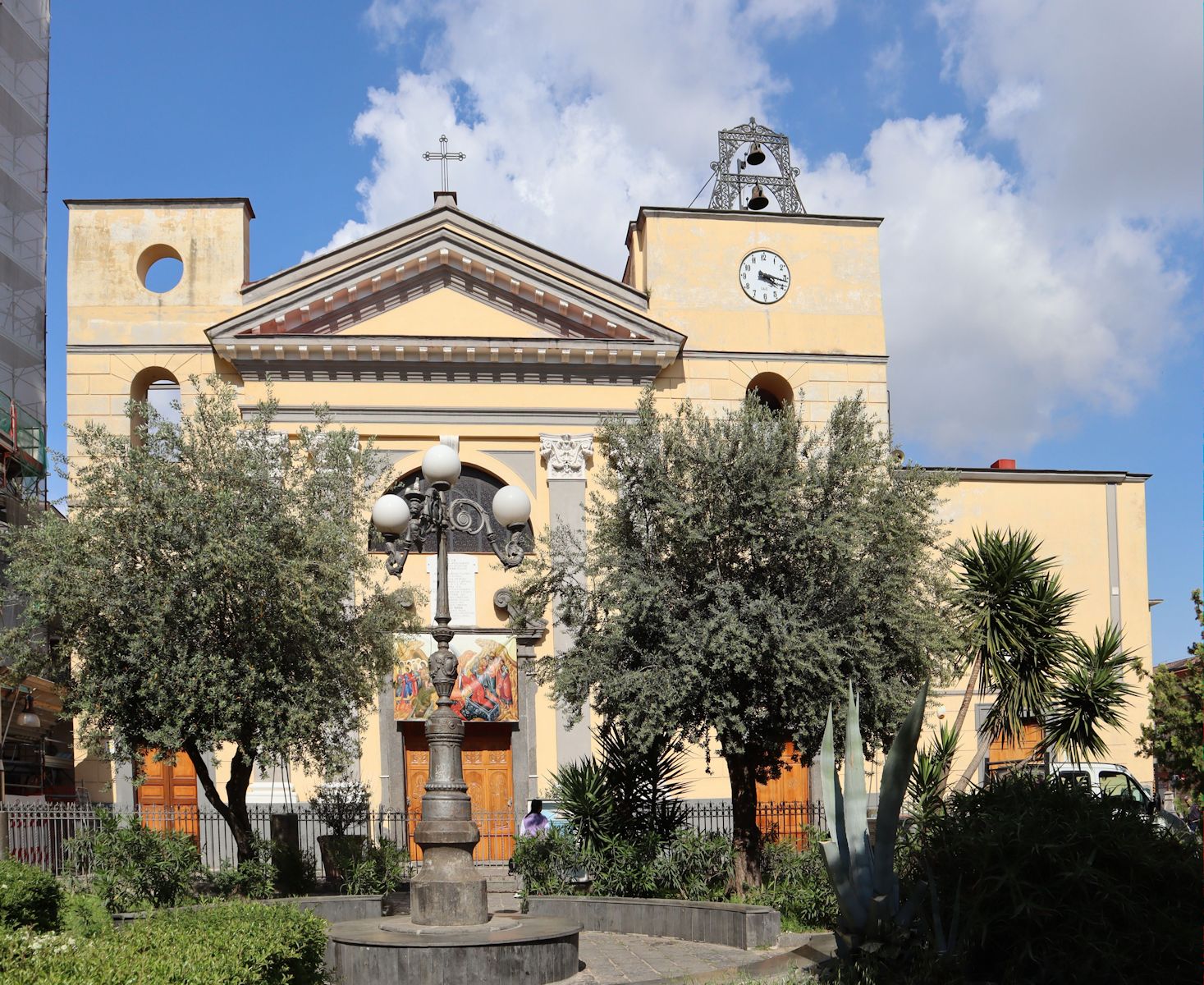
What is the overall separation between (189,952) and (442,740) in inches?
168

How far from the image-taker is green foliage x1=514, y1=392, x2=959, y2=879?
586 inches

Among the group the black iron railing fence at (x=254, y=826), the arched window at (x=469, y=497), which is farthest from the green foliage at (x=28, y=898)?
the arched window at (x=469, y=497)

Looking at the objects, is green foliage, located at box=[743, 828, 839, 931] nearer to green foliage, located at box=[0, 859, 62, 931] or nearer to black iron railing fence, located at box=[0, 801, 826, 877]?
black iron railing fence, located at box=[0, 801, 826, 877]

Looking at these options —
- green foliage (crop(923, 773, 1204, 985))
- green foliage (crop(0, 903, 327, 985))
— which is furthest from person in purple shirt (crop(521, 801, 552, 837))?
green foliage (crop(923, 773, 1204, 985))

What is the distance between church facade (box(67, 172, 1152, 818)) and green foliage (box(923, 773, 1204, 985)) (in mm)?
14564

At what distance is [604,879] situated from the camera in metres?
15.1

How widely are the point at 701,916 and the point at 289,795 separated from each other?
11.3 m

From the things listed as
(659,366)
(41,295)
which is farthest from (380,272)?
(41,295)

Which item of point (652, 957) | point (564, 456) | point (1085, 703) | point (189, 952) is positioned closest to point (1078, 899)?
point (652, 957)

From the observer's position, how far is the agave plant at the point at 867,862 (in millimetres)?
8336

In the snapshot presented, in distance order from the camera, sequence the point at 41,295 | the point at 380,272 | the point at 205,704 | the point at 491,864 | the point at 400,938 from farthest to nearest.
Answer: the point at 41,295, the point at 380,272, the point at 491,864, the point at 205,704, the point at 400,938

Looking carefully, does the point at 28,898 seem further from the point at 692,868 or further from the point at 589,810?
the point at 692,868

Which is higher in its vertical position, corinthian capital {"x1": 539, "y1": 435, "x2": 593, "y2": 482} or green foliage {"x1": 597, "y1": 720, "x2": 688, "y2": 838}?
corinthian capital {"x1": 539, "y1": 435, "x2": 593, "y2": 482}

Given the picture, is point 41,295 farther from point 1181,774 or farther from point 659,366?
→ point 1181,774
